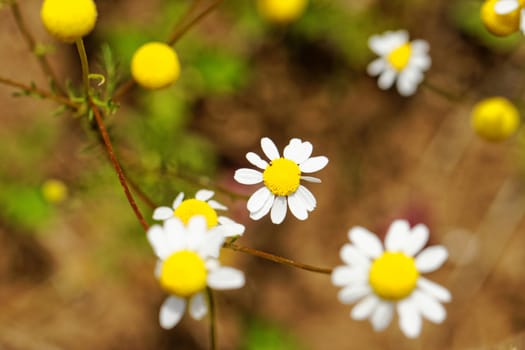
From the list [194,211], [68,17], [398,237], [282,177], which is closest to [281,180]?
[282,177]

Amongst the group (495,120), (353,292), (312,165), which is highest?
(495,120)

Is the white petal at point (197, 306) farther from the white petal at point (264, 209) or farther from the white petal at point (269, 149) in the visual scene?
the white petal at point (269, 149)

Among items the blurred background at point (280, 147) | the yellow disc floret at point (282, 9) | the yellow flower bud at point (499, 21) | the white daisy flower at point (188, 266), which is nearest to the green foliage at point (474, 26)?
the blurred background at point (280, 147)

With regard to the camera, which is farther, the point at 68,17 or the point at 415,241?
the point at 415,241

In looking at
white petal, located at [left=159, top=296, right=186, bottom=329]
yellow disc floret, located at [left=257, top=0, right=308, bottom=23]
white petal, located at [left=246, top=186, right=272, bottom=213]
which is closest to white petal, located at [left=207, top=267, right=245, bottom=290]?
white petal, located at [left=159, top=296, right=186, bottom=329]

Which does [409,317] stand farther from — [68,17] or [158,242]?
[68,17]

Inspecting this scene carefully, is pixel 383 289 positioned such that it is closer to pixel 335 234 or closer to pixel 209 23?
pixel 335 234
